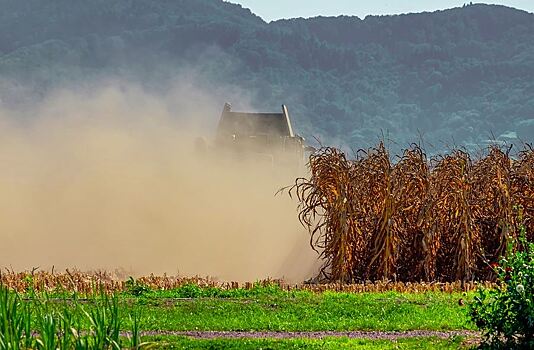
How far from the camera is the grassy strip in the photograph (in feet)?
39.1

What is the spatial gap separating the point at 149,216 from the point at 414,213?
62.1ft

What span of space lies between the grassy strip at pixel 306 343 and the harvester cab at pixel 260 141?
3721 cm

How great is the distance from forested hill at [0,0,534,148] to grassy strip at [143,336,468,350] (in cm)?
10711

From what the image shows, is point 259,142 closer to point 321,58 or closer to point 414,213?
point 414,213

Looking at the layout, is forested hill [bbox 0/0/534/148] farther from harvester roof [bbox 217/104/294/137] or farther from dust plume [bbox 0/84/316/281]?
dust plume [bbox 0/84/316/281]

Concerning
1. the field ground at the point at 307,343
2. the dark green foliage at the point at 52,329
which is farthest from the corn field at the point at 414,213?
the dark green foliage at the point at 52,329

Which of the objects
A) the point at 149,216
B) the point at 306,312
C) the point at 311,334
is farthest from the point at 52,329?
the point at 149,216


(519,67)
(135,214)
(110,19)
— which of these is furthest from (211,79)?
(135,214)

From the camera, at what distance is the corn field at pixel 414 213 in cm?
2080

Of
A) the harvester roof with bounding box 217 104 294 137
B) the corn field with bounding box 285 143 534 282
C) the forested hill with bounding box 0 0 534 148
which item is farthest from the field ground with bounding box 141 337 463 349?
the forested hill with bounding box 0 0 534 148

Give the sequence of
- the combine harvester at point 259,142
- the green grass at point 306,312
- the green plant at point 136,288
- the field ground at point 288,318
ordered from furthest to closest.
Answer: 1. the combine harvester at point 259,142
2. the green plant at point 136,288
3. the green grass at point 306,312
4. the field ground at point 288,318

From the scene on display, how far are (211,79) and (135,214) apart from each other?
114 meters

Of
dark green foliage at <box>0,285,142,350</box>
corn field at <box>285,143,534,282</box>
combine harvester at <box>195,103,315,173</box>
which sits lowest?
dark green foliage at <box>0,285,142,350</box>

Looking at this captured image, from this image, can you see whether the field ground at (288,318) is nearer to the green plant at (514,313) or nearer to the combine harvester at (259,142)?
the green plant at (514,313)
